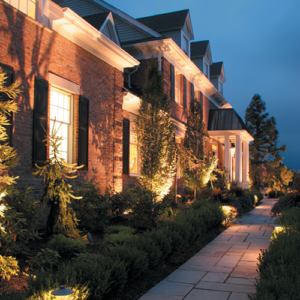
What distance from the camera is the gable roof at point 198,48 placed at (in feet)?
70.3

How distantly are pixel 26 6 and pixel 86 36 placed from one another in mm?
1900

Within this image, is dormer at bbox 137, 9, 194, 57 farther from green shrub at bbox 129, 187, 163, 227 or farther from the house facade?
green shrub at bbox 129, 187, 163, 227

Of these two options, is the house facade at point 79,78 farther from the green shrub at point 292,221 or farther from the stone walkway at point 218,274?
the green shrub at point 292,221

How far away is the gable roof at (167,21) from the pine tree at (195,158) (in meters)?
4.39

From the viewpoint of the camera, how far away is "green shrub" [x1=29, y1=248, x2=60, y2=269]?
4.71m

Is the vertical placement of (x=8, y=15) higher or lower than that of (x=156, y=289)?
higher

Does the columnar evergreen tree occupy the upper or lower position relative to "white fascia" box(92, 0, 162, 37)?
lower

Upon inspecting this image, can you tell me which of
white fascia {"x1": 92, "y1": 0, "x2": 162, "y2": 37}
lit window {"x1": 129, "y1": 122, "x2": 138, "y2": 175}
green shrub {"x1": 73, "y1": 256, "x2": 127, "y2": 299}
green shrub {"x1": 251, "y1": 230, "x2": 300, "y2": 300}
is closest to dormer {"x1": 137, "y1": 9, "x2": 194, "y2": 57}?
white fascia {"x1": 92, "y1": 0, "x2": 162, "y2": 37}

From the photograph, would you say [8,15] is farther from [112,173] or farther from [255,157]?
[255,157]

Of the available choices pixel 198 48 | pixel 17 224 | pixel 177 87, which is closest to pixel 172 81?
pixel 177 87

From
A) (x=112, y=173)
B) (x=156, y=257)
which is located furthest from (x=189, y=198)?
(x=156, y=257)

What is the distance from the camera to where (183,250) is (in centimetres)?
647

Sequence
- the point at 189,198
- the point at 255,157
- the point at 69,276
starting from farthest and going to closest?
the point at 255,157, the point at 189,198, the point at 69,276

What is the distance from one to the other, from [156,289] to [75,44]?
6.67 metres
